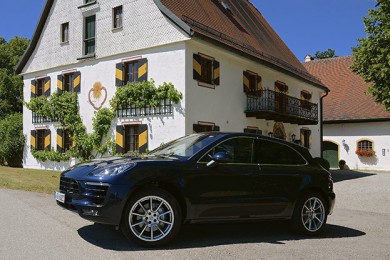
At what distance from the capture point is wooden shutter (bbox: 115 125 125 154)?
17.5 m

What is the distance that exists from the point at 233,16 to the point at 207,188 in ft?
59.5

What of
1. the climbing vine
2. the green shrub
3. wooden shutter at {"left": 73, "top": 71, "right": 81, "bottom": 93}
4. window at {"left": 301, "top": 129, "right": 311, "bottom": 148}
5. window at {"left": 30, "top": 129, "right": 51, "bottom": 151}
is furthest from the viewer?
window at {"left": 301, "top": 129, "right": 311, "bottom": 148}

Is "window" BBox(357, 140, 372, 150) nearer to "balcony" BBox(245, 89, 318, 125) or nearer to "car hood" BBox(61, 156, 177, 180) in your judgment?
"balcony" BBox(245, 89, 318, 125)

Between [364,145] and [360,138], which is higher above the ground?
[360,138]

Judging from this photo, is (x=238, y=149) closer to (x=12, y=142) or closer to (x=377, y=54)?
(x=377, y=54)

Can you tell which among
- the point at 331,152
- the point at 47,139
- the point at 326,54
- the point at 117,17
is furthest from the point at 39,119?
the point at 326,54

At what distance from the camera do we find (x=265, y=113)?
19078mm

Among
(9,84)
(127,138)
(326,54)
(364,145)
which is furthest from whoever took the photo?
(326,54)

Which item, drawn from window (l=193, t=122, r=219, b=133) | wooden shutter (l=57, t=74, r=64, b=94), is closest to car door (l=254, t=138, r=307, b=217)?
window (l=193, t=122, r=219, b=133)

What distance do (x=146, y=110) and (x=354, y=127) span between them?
19.2 meters

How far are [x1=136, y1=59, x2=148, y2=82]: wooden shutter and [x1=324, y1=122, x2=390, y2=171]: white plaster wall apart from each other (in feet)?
62.9

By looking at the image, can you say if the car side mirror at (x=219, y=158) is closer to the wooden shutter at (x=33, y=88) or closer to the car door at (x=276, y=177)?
the car door at (x=276, y=177)

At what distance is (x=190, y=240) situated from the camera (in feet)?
18.3

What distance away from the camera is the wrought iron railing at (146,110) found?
16.2 meters
